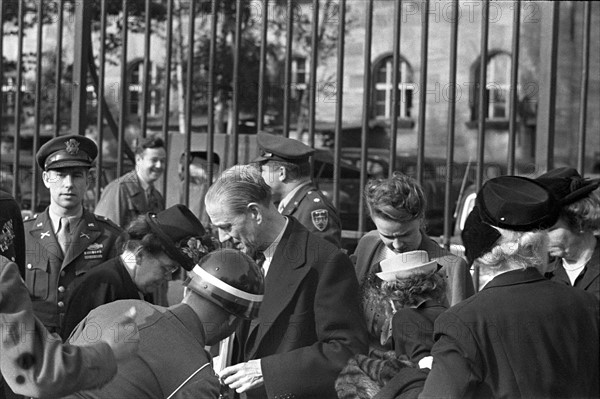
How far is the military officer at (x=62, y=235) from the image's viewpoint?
5160 millimetres

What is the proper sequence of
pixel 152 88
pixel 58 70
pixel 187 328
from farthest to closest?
pixel 152 88, pixel 58 70, pixel 187 328

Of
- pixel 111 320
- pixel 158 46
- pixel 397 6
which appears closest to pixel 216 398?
pixel 111 320

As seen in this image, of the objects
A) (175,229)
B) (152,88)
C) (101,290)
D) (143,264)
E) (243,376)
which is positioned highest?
(152,88)

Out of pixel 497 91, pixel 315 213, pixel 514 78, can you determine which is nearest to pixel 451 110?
pixel 514 78

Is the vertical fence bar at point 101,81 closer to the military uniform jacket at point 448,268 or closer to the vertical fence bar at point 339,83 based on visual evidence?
the vertical fence bar at point 339,83

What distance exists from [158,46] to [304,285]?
14.3 metres

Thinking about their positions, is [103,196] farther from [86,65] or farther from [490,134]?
[490,134]

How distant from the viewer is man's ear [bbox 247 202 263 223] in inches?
155

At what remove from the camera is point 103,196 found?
21.0 feet

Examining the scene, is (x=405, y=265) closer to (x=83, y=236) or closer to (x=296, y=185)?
(x=296, y=185)

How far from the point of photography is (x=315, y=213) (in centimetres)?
509

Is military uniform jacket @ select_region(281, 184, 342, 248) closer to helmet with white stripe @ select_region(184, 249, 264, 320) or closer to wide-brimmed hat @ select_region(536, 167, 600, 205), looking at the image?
wide-brimmed hat @ select_region(536, 167, 600, 205)

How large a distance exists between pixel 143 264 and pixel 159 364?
4.33 feet

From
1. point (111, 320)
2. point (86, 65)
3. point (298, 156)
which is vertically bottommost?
point (111, 320)
